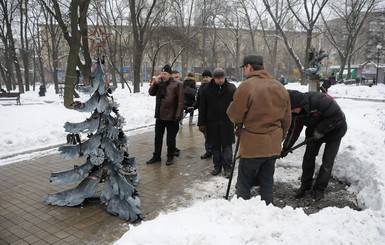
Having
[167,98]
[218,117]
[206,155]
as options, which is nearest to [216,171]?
[218,117]

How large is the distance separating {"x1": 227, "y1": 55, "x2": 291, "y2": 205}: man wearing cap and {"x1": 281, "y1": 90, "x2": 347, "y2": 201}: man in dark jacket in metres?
0.57

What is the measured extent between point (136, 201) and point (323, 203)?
2.65 meters

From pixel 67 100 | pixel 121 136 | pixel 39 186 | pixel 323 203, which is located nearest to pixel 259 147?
pixel 323 203

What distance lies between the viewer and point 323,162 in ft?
14.7

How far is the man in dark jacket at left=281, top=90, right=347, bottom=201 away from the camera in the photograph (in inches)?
159

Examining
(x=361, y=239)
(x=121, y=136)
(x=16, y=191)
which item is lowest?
(x=16, y=191)

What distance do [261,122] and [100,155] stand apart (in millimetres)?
2158

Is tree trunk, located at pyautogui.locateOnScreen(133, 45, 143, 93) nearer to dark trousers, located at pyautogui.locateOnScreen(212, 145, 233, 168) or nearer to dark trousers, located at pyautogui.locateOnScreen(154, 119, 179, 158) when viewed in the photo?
dark trousers, located at pyautogui.locateOnScreen(154, 119, 179, 158)

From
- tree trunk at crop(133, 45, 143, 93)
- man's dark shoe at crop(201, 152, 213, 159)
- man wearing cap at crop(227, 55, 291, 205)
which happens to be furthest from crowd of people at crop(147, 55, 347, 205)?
tree trunk at crop(133, 45, 143, 93)

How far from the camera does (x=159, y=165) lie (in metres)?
6.23

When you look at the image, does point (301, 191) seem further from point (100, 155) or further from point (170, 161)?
point (100, 155)

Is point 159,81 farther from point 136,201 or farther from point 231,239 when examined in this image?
point 231,239

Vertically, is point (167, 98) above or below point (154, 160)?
above

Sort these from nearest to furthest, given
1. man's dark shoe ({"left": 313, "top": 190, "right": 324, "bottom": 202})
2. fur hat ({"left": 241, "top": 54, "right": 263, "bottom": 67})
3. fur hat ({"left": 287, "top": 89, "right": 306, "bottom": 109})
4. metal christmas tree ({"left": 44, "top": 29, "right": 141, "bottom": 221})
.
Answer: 1. fur hat ({"left": 241, "top": 54, "right": 263, "bottom": 67})
2. fur hat ({"left": 287, "top": 89, "right": 306, "bottom": 109})
3. metal christmas tree ({"left": 44, "top": 29, "right": 141, "bottom": 221})
4. man's dark shoe ({"left": 313, "top": 190, "right": 324, "bottom": 202})
